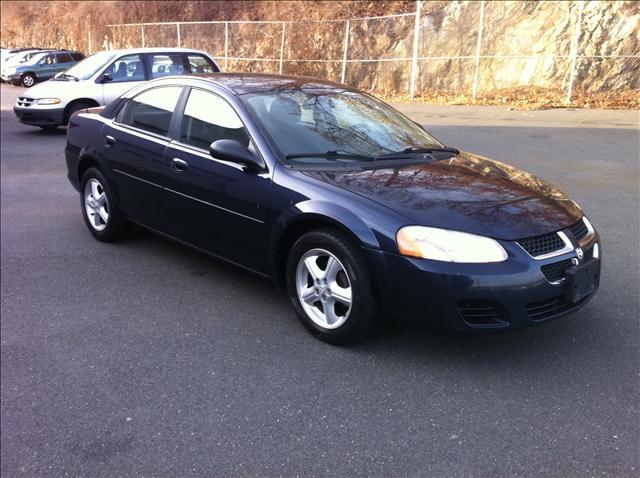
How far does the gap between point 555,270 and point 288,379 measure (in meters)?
1.61

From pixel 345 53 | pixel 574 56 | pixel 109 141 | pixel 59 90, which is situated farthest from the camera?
pixel 345 53

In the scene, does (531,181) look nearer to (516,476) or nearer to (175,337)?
(516,476)

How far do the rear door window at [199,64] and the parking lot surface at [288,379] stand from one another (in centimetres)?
817

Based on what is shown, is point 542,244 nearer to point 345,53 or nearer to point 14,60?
point 345,53

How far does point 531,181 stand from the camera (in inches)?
169

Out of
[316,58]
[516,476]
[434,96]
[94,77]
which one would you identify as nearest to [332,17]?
[316,58]

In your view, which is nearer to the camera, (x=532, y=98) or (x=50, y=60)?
(x=532, y=98)

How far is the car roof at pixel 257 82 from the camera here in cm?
467

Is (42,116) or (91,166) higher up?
(91,166)

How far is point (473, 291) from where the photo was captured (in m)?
3.27

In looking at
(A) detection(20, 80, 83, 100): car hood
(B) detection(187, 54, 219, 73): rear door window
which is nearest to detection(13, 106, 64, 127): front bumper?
(A) detection(20, 80, 83, 100): car hood

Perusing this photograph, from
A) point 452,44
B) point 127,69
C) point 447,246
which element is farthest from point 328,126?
point 452,44

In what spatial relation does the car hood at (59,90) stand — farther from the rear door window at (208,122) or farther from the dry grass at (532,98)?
the dry grass at (532,98)

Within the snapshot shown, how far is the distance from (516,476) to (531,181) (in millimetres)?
2254
